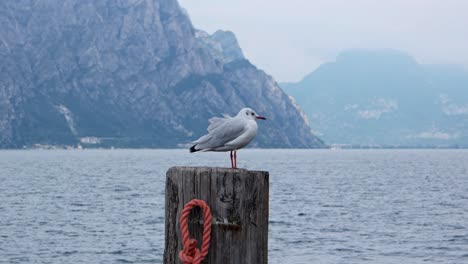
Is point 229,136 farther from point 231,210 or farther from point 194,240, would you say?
point 194,240

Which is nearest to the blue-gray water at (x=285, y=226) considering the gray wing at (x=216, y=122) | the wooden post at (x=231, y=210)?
the gray wing at (x=216, y=122)

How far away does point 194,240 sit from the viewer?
535 centimetres

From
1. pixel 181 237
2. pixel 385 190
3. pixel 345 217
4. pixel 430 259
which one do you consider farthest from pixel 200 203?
pixel 385 190

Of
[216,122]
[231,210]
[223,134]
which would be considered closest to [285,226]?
[216,122]

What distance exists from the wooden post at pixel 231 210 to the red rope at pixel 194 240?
0.28ft

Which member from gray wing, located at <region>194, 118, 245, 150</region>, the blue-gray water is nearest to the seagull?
gray wing, located at <region>194, 118, 245, 150</region>

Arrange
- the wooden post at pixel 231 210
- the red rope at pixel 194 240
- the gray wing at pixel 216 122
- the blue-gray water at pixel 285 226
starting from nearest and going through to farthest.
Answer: the red rope at pixel 194 240 < the wooden post at pixel 231 210 < the gray wing at pixel 216 122 < the blue-gray water at pixel 285 226

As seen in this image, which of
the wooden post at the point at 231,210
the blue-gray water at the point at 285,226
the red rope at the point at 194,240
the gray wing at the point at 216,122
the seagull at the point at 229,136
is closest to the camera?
the red rope at the point at 194,240

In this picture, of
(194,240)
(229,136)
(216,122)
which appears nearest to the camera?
(194,240)

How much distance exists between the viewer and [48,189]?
87.2 m

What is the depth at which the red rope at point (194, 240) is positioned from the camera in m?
5.30

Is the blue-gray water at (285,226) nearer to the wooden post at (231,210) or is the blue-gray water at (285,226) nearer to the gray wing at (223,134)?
the gray wing at (223,134)

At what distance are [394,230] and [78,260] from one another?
70.5 feet

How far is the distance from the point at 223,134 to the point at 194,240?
A: 6.81 feet
